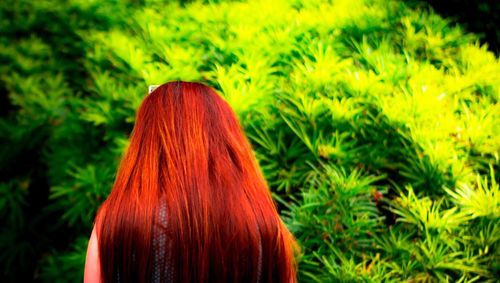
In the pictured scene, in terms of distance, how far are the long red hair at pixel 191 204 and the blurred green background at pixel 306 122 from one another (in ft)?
2.07

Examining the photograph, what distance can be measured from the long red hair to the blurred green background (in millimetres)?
632

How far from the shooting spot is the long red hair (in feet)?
3.64

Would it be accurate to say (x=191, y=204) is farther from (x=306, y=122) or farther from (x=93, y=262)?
(x=306, y=122)

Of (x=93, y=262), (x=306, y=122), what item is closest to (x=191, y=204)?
(x=93, y=262)

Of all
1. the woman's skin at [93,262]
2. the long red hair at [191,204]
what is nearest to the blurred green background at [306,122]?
the long red hair at [191,204]

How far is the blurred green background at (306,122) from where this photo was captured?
1787 millimetres

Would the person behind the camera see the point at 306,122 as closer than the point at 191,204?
No

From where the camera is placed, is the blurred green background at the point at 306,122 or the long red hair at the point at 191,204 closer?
the long red hair at the point at 191,204

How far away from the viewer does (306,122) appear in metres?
2.05

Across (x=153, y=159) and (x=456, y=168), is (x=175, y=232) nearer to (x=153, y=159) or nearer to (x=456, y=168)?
(x=153, y=159)

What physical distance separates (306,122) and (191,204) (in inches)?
40.4

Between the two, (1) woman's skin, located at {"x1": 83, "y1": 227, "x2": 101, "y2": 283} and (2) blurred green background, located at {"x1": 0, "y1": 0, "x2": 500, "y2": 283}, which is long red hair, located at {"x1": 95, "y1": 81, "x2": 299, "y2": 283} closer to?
(1) woman's skin, located at {"x1": 83, "y1": 227, "x2": 101, "y2": 283}

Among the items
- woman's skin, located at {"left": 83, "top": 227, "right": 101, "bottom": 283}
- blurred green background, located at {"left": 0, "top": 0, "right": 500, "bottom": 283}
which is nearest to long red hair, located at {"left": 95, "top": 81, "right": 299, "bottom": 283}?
woman's skin, located at {"left": 83, "top": 227, "right": 101, "bottom": 283}

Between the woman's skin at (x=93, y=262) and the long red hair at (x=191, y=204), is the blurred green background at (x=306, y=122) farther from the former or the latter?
the woman's skin at (x=93, y=262)
